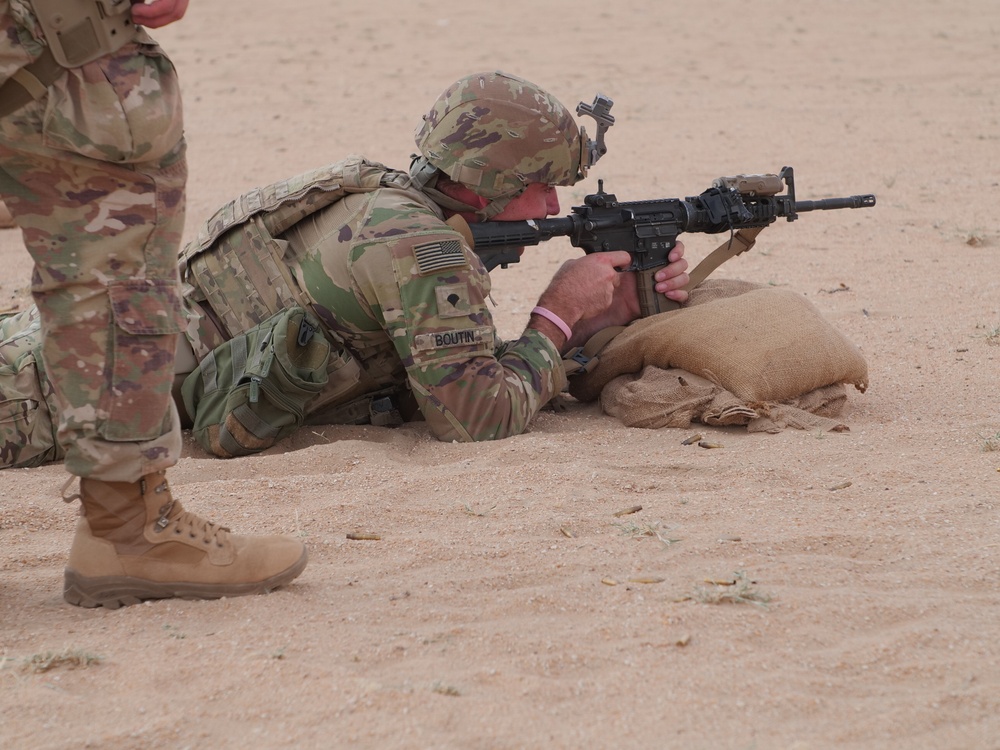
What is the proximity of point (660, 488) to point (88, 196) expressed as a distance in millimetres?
1803

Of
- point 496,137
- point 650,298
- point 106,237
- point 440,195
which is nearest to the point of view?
point 106,237

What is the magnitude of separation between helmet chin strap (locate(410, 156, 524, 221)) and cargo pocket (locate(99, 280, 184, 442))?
1.66 m

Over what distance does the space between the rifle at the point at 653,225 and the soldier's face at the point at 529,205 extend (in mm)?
44

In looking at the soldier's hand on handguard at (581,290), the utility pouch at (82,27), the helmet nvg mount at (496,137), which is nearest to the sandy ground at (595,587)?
the soldier's hand on handguard at (581,290)

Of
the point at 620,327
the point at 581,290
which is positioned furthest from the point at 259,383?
the point at 620,327

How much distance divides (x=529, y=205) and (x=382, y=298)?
73 centimetres

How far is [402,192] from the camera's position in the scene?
4.09 m

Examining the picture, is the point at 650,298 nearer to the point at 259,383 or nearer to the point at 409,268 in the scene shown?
the point at 409,268

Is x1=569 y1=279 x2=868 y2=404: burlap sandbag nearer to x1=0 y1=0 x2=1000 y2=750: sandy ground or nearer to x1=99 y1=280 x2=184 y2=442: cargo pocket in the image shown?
x1=0 y1=0 x2=1000 y2=750: sandy ground

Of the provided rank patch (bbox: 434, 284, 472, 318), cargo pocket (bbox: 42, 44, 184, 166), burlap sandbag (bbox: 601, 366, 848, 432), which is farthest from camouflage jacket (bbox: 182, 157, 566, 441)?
cargo pocket (bbox: 42, 44, 184, 166)

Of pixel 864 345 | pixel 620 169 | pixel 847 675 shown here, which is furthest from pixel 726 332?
pixel 620 169

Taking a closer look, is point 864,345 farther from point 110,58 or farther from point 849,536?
point 110,58

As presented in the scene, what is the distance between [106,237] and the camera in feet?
8.03

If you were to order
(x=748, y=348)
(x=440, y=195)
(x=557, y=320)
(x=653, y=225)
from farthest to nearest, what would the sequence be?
1. (x=653, y=225)
2. (x=557, y=320)
3. (x=748, y=348)
4. (x=440, y=195)
